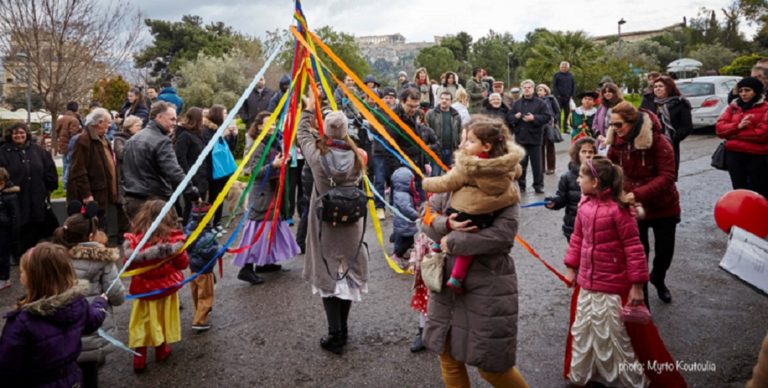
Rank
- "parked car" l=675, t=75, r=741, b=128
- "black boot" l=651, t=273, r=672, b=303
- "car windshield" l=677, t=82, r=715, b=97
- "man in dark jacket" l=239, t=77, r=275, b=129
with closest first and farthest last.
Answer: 1. "black boot" l=651, t=273, r=672, b=303
2. "man in dark jacket" l=239, t=77, r=275, b=129
3. "parked car" l=675, t=75, r=741, b=128
4. "car windshield" l=677, t=82, r=715, b=97

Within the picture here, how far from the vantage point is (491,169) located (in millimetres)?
3033

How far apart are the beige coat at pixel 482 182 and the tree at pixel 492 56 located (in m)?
51.5

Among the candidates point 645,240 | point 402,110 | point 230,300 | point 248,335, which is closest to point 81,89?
point 402,110

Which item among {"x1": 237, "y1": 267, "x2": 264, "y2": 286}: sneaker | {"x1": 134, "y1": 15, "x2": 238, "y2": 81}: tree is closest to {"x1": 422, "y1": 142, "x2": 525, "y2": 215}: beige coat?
{"x1": 237, "y1": 267, "x2": 264, "y2": 286}: sneaker

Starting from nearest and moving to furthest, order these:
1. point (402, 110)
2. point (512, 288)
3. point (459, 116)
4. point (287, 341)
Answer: point (512, 288) → point (287, 341) → point (402, 110) → point (459, 116)

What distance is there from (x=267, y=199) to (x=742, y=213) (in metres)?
4.71

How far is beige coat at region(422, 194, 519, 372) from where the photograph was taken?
310 centimetres

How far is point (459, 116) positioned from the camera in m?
9.45

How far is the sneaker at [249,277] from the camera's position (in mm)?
6145

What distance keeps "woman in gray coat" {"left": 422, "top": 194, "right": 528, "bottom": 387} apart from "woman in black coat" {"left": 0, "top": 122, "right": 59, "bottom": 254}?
5806 millimetres

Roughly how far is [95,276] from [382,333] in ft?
7.38

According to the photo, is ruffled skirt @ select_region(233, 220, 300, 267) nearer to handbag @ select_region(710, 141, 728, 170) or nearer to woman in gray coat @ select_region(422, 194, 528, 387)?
woman in gray coat @ select_region(422, 194, 528, 387)

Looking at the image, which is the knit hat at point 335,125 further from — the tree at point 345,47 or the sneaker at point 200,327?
the tree at point 345,47

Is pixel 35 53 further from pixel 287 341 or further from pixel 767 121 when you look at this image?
pixel 767 121
